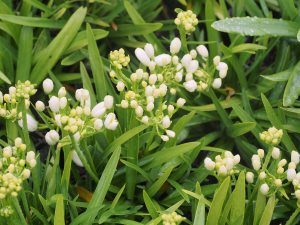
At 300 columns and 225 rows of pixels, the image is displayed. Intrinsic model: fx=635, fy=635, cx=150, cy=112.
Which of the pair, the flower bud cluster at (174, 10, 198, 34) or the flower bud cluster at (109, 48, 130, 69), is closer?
the flower bud cluster at (109, 48, 130, 69)

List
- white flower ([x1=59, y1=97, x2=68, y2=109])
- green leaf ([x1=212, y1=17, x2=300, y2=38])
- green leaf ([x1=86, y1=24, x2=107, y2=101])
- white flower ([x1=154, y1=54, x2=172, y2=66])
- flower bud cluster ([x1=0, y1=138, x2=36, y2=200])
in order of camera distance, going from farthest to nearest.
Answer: green leaf ([x1=212, y1=17, x2=300, y2=38])
green leaf ([x1=86, y1=24, x2=107, y2=101])
white flower ([x1=154, y1=54, x2=172, y2=66])
white flower ([x1=59, y1=97, x2=68, y2=109])
flower bud cluster ([x1=0, y1=138, x2=36, y2=200])

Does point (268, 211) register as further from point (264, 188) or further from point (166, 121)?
point (166, 121)

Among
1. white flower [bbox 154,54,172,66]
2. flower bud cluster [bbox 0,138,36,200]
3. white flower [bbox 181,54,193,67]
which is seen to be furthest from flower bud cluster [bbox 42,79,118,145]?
white flower [bbox 181,54,193,67]

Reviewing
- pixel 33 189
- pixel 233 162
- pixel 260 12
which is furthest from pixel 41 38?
pixel 233 162

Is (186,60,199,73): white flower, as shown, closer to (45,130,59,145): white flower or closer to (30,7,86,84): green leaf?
(45,130,59,145): white flower

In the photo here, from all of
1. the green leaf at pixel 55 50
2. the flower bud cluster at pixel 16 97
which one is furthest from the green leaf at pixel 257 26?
the flower bud cluster at pixel 16 97

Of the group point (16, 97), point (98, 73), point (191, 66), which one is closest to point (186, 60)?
point (191, 66)

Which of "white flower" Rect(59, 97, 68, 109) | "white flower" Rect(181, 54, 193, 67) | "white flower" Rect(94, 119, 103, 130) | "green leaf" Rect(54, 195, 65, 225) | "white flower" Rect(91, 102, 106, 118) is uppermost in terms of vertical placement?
"white flower" Rect(59, 97, 68, 109)
